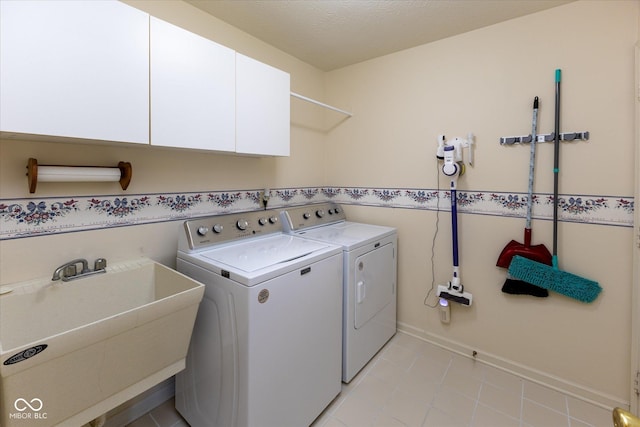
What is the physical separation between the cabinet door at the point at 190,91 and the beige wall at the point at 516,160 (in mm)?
1409

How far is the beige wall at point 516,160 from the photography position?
1.63m

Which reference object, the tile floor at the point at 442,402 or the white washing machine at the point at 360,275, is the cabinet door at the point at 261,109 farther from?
the tile floor at the point at 442,402

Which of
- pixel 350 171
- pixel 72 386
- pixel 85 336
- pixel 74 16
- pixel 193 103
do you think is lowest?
pixel 72 386

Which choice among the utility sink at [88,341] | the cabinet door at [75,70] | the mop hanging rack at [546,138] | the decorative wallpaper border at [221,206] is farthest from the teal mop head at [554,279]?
the cabinet door at [75,70]

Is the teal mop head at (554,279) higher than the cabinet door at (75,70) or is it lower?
lower

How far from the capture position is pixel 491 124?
1.98 metres

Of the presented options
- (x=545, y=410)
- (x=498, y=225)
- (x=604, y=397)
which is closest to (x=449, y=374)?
(x=545, y=410)

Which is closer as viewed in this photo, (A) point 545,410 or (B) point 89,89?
(B) point 89,89

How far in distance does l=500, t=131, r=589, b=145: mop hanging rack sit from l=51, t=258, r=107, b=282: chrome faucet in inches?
98.4

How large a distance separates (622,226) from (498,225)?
0.60 meters

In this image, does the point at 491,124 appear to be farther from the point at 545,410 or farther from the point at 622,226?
the point at 545,410

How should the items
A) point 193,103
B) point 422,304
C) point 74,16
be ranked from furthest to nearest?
point 422,304 < point 193,103 < point 74,16

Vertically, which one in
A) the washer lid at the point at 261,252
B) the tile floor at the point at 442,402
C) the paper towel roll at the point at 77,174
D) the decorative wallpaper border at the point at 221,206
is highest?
the paper towel roll at the point at 77,174

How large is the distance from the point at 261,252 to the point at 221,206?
60 centimetres
